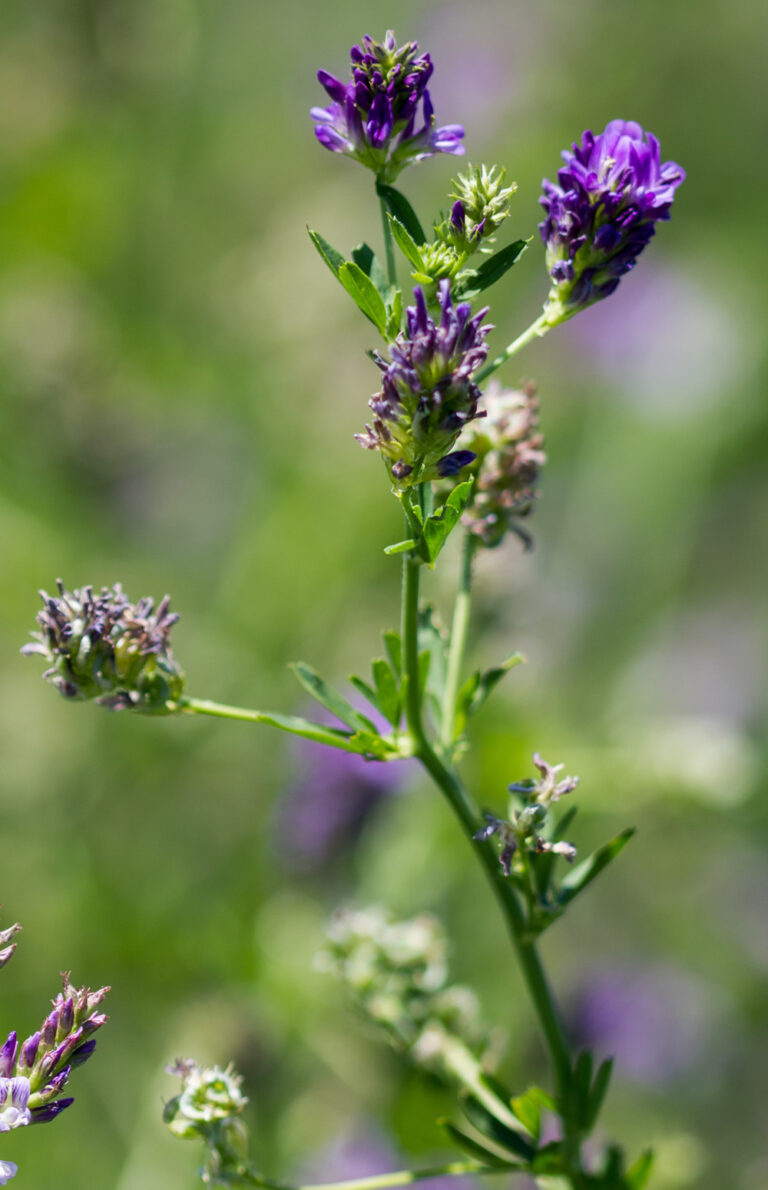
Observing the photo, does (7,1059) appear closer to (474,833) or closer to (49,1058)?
(49,1058)

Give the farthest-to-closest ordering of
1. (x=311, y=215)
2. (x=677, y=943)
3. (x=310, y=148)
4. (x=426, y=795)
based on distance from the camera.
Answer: (x=310, y=148)
(x=311, y=215)
(x=677, y=943)
(x=426, y=795)

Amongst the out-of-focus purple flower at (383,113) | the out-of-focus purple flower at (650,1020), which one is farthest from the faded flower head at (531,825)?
the out-of-focus purple flower at (650,1020)

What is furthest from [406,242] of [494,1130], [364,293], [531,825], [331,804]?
[331,804]

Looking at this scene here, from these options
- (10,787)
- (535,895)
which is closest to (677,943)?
(10,787)

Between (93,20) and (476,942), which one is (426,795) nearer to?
(476,942)

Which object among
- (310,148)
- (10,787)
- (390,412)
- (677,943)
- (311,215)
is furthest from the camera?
(310,148)
